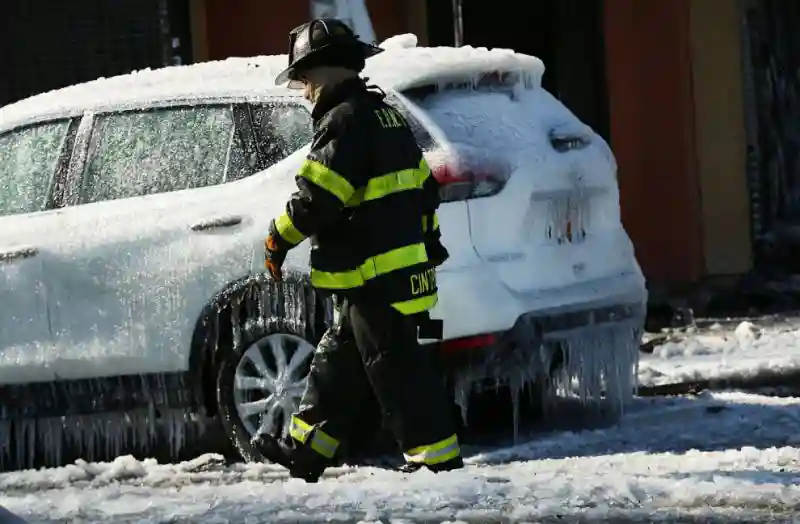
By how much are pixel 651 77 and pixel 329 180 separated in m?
8.63

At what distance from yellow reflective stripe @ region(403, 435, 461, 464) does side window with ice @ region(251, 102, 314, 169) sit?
1.57 m

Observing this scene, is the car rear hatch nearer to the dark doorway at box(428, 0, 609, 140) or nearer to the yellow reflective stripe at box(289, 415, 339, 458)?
the yellow reflective stripe at box(289, 415, 339, 458)

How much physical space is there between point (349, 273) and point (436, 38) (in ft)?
27.8

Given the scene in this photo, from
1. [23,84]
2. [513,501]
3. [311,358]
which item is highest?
[23,84]

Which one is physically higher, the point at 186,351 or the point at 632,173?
the point at 632,173

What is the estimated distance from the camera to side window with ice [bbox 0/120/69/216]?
7266 millimetres

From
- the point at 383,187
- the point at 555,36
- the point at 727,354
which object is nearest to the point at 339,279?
the point at 383,187

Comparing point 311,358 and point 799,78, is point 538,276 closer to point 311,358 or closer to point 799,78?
point 311,358

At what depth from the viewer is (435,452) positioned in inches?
230

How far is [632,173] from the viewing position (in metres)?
13.8

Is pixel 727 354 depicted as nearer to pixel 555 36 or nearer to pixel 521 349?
pixel 521 349

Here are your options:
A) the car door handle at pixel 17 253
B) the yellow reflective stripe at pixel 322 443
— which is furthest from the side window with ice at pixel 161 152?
the yellow reflective stripe at pixel 322 443

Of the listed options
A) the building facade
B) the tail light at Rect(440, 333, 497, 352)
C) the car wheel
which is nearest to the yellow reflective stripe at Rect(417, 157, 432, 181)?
the tail light at Rect(440, 333, 497, 352)

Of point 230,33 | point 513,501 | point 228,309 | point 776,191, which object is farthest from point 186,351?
point 776,191
